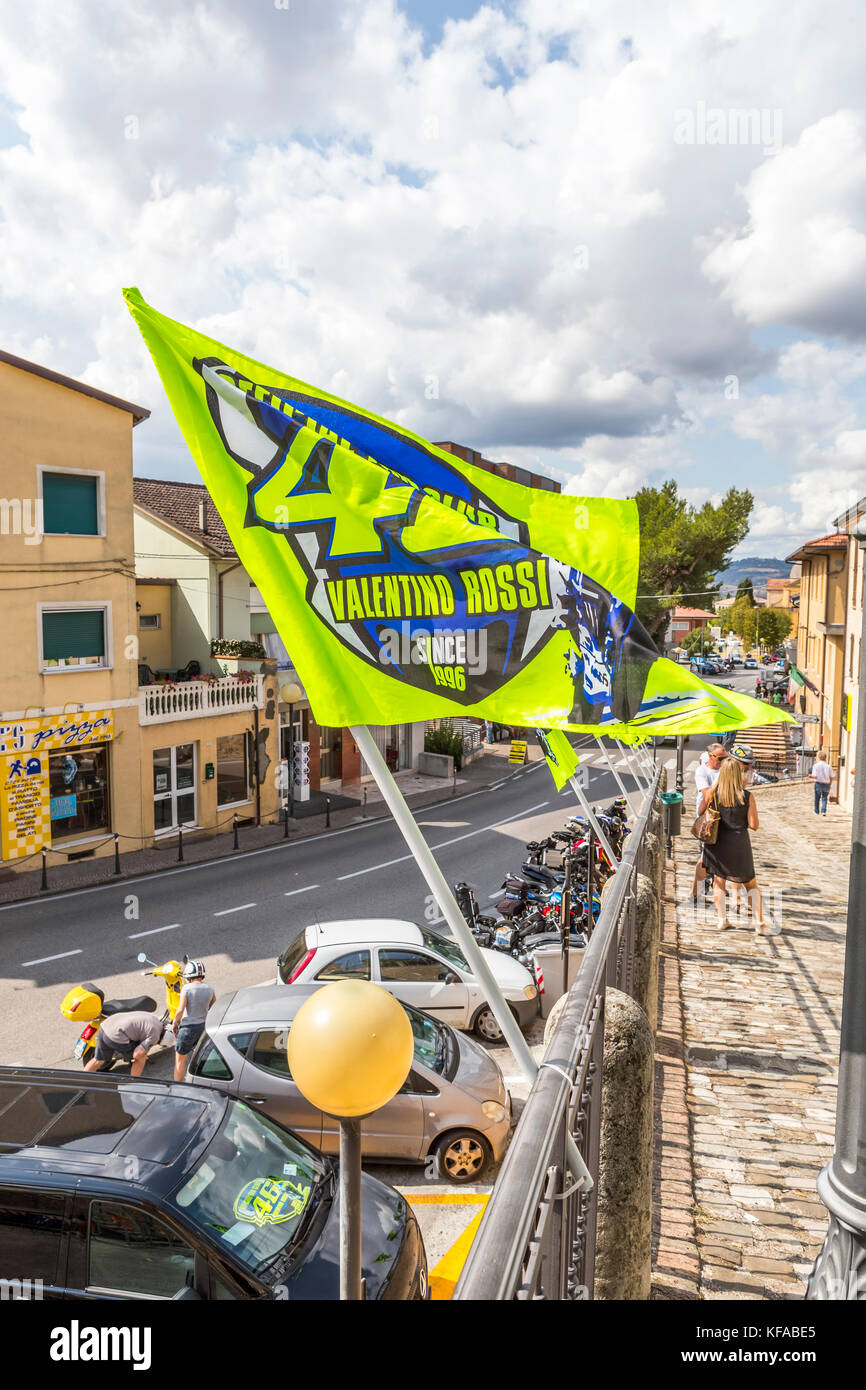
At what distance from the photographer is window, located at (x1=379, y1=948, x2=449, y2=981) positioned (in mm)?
9867

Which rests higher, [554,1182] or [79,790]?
[554,1182]

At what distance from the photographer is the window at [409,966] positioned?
9.87 meters

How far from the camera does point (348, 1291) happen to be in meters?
1.92

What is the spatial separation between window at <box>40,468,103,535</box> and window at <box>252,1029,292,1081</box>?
1508 centimetres

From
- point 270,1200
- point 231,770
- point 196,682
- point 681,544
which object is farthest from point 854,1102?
point 681,544

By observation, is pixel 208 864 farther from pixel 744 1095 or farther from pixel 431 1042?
→ pixel 744 1095

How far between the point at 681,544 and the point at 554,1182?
51633mm

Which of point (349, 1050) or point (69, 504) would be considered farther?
point (69, 504)

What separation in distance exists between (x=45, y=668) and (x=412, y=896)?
9.28 meters

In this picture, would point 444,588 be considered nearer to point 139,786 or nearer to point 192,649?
point 139,786

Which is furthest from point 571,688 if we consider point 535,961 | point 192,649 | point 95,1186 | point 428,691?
point 192,649

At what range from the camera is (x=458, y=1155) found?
747 cm

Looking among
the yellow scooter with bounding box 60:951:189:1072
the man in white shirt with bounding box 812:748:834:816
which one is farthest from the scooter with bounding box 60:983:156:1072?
the man in white shirt with bounding box 812:748:834:816

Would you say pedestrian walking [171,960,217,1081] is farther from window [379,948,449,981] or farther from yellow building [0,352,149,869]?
yellow building [0,352,149,869]
